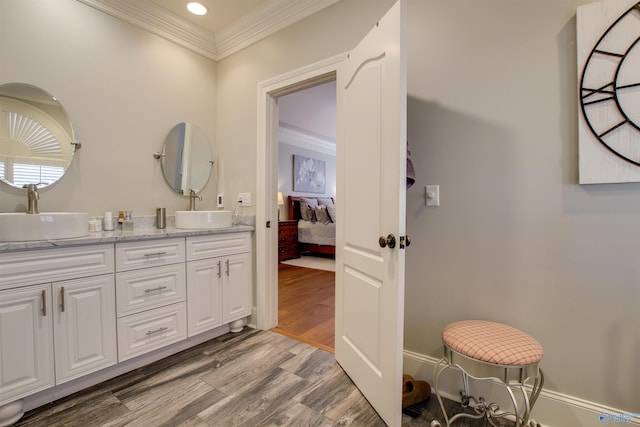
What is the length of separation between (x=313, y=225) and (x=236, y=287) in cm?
346

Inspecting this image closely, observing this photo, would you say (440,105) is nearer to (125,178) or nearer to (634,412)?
(634,412)

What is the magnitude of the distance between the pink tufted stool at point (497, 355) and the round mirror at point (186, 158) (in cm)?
230

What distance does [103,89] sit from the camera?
2123 mm

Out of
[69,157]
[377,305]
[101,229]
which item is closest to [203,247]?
[101,229]

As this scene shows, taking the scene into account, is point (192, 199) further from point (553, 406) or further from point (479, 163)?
point (553, 406)

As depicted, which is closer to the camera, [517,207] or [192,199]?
[517,207]

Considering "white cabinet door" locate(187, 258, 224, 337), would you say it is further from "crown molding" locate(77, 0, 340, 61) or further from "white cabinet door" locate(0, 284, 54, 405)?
"crown molding" locate(77, 0, 340, 61)

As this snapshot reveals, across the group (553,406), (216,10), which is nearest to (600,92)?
(553,406)

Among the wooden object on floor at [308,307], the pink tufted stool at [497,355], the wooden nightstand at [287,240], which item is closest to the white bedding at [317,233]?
the wooden nightstand at [287,240]

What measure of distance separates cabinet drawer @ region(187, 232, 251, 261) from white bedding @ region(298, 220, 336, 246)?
3.12 meters

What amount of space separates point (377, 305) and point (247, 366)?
3.34ft

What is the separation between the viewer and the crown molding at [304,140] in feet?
19.5

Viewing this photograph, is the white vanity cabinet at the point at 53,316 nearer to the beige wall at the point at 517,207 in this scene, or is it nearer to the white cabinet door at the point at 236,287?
the white cabinet door at the point at 236,287

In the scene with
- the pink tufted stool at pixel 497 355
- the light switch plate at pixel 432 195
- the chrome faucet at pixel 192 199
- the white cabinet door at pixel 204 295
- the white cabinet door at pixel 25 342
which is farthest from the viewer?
the chrome faucet at pixel 192 199
